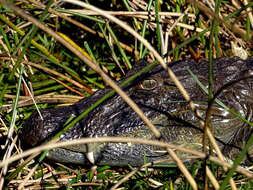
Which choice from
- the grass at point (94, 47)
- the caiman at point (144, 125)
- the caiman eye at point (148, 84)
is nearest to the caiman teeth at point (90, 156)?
the caiman at point (144, 125)

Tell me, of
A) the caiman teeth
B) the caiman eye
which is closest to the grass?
the caiman teeth

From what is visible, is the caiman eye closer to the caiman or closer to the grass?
the caiman

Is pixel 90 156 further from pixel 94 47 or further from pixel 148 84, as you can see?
pixel 94 47

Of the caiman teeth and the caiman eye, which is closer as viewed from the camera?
the caiman teeth

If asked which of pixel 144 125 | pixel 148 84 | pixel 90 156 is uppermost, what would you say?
pixel 148 84

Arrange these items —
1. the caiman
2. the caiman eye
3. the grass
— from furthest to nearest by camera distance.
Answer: the grass, the caiman eye, the caiman

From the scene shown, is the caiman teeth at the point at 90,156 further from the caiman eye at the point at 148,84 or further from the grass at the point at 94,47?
the caiman eye at the point at 148,84

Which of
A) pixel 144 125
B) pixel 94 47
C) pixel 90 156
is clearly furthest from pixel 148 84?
pixel 94 47

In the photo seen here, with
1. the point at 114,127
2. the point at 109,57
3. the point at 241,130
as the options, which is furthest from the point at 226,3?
the point at 114,127
